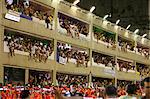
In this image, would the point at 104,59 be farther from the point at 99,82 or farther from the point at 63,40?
the point at 63,40

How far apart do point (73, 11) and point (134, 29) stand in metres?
17.3

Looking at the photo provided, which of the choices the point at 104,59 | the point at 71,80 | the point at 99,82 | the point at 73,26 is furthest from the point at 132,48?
the point at 71,80

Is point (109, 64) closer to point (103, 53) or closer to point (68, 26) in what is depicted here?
point (103, 53)

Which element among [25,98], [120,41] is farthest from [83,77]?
[25,98]

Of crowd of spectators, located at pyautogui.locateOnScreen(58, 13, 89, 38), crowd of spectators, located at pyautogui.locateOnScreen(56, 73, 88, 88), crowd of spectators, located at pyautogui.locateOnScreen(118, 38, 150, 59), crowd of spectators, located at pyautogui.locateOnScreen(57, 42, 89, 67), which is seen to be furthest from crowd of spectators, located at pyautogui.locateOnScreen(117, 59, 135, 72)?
crowd of spectators, located at pyautogui.locateOnScreen(58, 13, 89, 38)

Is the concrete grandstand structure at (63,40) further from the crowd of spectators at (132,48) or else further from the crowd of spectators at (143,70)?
the crowd of spectators at (143,70)

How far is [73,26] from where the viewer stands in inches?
1003

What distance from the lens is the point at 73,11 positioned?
84.2 feet

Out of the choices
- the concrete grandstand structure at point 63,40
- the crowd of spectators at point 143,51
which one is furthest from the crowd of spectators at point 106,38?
the crowd of spectators at point 143,51

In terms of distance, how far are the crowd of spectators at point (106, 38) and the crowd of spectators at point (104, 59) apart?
0.91m

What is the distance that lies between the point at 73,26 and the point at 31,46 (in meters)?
5.26

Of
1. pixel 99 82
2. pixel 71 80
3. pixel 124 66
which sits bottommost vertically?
pixel 99 82

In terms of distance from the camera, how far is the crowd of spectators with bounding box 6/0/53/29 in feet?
62.8

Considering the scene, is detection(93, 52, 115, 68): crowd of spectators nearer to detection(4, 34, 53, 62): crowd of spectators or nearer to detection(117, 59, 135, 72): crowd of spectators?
detection(117, 59, 135, 72): crowd of spectators
